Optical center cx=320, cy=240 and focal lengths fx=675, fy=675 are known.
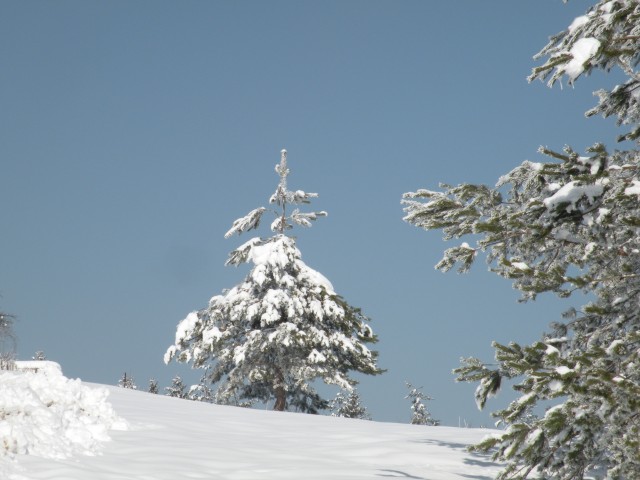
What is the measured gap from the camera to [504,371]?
589cm

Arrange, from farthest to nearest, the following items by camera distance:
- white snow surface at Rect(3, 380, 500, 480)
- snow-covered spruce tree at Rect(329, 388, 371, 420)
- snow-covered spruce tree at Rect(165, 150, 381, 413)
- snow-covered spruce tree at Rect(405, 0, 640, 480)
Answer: snow-covered spruce tree at Rect(329, 388, 371, 420) → snow-covered spruce tree at Rect(165, 150, 381, 413) → white snow surface at Rect(3, 380, 500, 480) → snow-covered spruce tree at Rect(405, 0, 640, 480)

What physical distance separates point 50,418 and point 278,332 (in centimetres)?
1178

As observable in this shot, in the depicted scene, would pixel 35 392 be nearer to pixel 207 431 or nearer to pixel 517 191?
pixel 207 431

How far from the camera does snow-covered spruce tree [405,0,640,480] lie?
4.87 metres

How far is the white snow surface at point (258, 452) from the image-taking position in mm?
5930

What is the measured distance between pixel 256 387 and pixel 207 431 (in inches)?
464

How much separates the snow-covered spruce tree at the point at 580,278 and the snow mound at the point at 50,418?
3.80m

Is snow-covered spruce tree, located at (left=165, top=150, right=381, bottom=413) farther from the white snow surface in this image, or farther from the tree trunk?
the white snow surface

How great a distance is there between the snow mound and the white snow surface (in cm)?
16

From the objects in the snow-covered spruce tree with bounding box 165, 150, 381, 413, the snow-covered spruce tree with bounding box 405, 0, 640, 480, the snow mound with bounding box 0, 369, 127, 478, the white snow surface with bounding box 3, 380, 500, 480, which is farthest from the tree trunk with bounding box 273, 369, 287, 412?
the snow-covered spruce tree with bounding box 405, 0, 640, 480

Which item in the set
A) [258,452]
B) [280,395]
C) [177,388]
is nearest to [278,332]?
[280,395]

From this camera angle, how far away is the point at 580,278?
18.5 feet

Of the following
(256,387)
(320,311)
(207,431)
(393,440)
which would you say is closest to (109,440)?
(207,431)

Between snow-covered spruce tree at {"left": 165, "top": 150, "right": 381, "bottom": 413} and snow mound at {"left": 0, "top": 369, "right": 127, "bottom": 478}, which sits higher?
snow-covered spruce tree at {"left": 165, "top": 150, "right": 381, "bottom": 413}
